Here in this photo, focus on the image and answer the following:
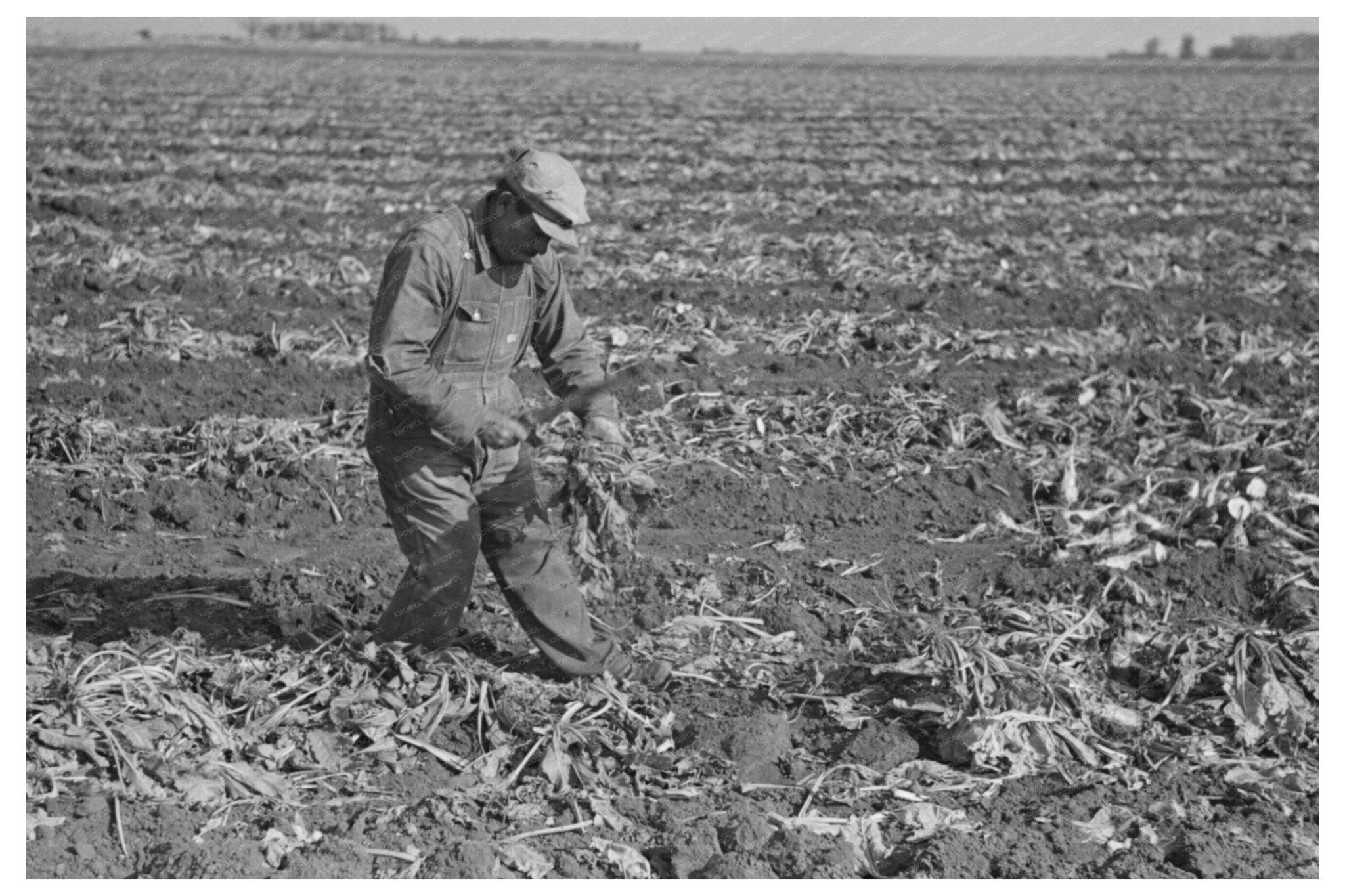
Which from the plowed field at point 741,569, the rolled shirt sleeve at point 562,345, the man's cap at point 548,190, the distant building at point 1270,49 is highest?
the distant building at point 1270,49

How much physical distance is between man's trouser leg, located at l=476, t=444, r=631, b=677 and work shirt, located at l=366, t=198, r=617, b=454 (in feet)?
0.81

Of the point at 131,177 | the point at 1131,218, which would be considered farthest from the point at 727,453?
the point at 131,177

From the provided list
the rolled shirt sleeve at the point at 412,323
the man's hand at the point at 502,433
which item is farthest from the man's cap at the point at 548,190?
the man's hand at the point at 502,433

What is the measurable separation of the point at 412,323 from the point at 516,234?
45 centimetres

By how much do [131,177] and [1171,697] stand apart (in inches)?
540

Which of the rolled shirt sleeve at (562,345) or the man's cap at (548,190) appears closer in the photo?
the man's cap at (548,190)

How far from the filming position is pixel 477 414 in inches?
176

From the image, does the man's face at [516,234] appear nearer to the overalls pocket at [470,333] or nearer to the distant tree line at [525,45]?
the overalls pocket at [470,333]

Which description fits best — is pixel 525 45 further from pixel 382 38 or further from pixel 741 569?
pixel 741 569

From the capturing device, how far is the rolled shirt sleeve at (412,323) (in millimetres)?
4180

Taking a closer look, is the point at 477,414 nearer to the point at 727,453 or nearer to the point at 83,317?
the point at 727,453

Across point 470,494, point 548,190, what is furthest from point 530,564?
point 548,190

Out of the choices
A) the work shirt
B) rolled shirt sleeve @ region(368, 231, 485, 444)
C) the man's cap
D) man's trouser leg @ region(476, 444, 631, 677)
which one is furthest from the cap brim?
man's trouser leg @ region(476, 444, 631, 677)

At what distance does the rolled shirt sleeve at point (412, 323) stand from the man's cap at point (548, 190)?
12.8 inches
